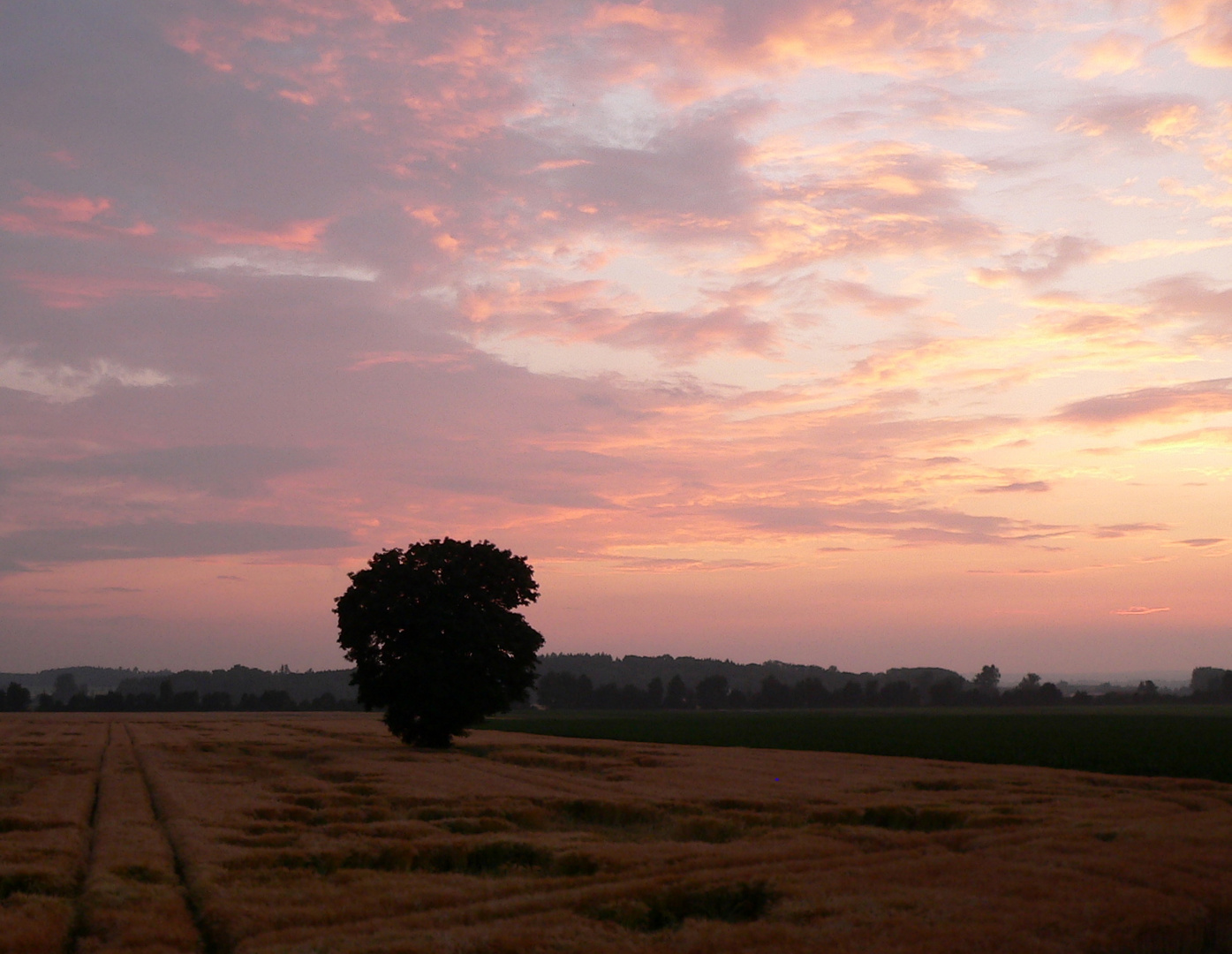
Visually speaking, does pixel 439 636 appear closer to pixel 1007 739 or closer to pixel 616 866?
pixel 1007 739

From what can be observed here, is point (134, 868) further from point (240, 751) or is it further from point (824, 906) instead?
point (240, 751)

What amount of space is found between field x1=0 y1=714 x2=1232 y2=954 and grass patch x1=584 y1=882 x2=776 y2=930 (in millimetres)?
51

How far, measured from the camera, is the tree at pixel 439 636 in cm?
6272

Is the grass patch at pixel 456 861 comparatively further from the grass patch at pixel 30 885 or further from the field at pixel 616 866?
the grass patch at pixel 30 885

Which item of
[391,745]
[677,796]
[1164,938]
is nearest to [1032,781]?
[677,796]

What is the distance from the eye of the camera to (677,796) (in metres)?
34.6

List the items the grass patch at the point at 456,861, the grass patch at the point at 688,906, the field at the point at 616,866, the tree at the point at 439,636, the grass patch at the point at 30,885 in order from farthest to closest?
1. the tree at the point at 439,636
2. the grass patch at the point at 456,861
3. the grass patch at the point at 30,885
4. the grass patch at the point at 688,906
5. the field at the point at 616,866

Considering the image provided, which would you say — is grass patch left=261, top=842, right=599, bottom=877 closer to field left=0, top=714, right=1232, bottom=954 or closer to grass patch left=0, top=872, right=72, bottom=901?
field left=0, top=714, right=1232, bottom=954

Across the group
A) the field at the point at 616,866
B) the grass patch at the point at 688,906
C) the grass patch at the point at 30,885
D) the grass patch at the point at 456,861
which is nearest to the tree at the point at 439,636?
the field at the point at 616,866

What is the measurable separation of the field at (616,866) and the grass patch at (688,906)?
2.0 inches

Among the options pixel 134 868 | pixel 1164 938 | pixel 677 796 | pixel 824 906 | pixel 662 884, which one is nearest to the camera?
pixel 1164 938

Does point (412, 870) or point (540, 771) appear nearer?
point (412, 870)

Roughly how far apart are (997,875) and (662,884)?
619 centimetres

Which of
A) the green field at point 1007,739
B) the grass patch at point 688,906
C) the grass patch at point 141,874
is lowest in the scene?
the green field at point 1007,739
